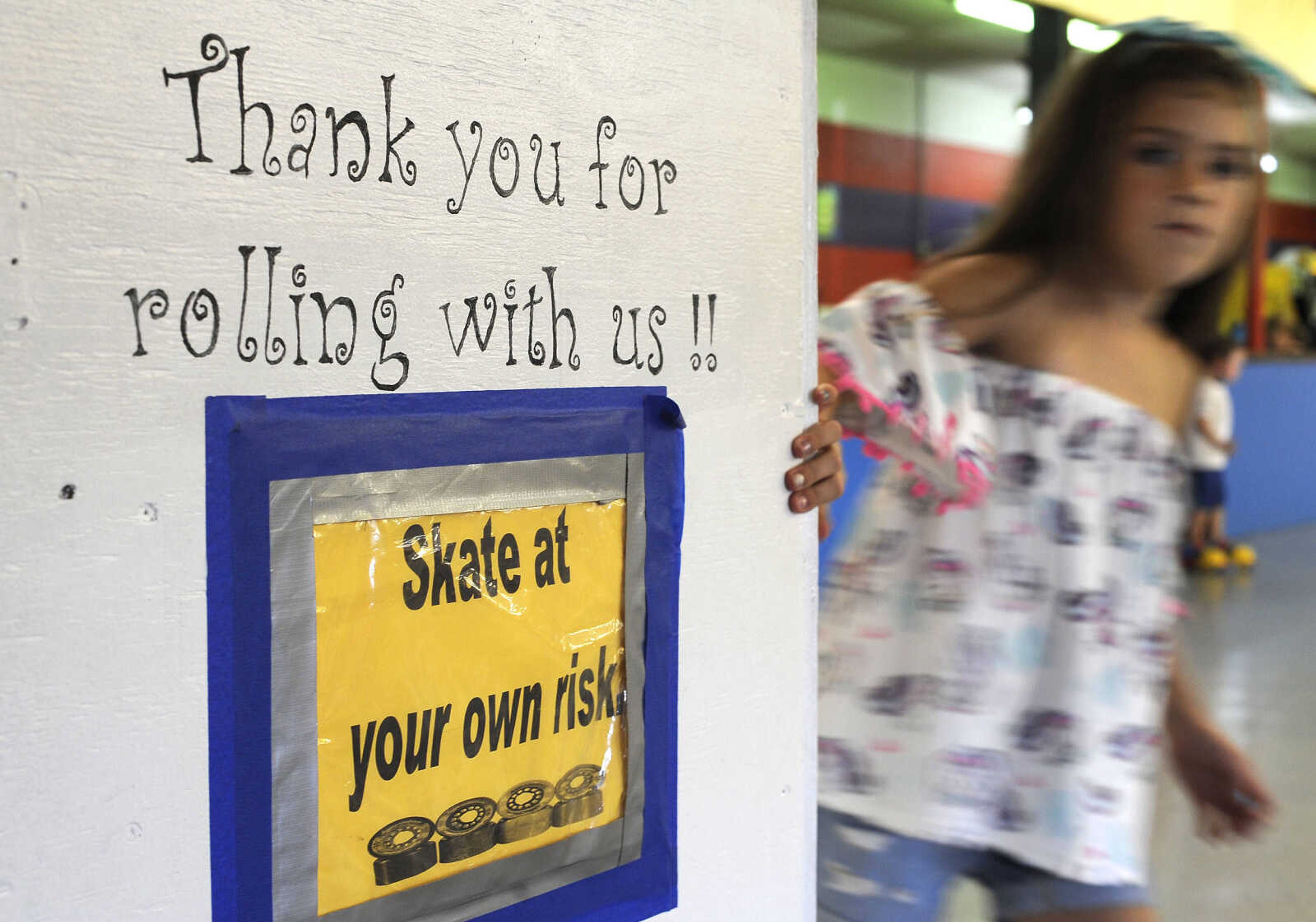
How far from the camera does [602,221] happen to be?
0.84m

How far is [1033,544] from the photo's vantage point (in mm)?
1193

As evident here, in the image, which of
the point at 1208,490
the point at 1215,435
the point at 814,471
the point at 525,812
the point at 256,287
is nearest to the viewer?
the point at 256,287

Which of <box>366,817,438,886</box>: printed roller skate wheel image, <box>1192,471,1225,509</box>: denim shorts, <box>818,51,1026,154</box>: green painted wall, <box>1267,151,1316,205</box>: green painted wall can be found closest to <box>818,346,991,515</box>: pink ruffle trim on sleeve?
<box>366,817,438,886</box>: printed roller skate wheel image

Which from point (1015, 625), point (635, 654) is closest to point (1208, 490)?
point (1015, 625)

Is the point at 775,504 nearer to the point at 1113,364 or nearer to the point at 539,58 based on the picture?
the point at 539,58

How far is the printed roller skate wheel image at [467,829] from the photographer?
755 mm

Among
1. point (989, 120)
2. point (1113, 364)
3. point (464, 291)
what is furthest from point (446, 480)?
point (989, 120)

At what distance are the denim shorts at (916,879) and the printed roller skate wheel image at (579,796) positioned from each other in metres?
0.45

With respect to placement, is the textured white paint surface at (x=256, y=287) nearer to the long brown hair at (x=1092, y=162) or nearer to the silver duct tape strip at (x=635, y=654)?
the silver duct tape strip at (x=635, y=654)

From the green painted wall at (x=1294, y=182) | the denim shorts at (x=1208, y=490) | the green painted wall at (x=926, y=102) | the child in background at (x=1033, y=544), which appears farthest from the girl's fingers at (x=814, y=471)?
the green painted wall at (x=1294, y=182)

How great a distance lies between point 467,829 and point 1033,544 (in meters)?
0.69

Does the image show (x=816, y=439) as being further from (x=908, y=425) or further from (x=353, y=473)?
(x=353, y=473)

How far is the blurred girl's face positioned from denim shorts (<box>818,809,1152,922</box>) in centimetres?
65

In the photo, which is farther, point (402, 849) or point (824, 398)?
point (824, 398)
